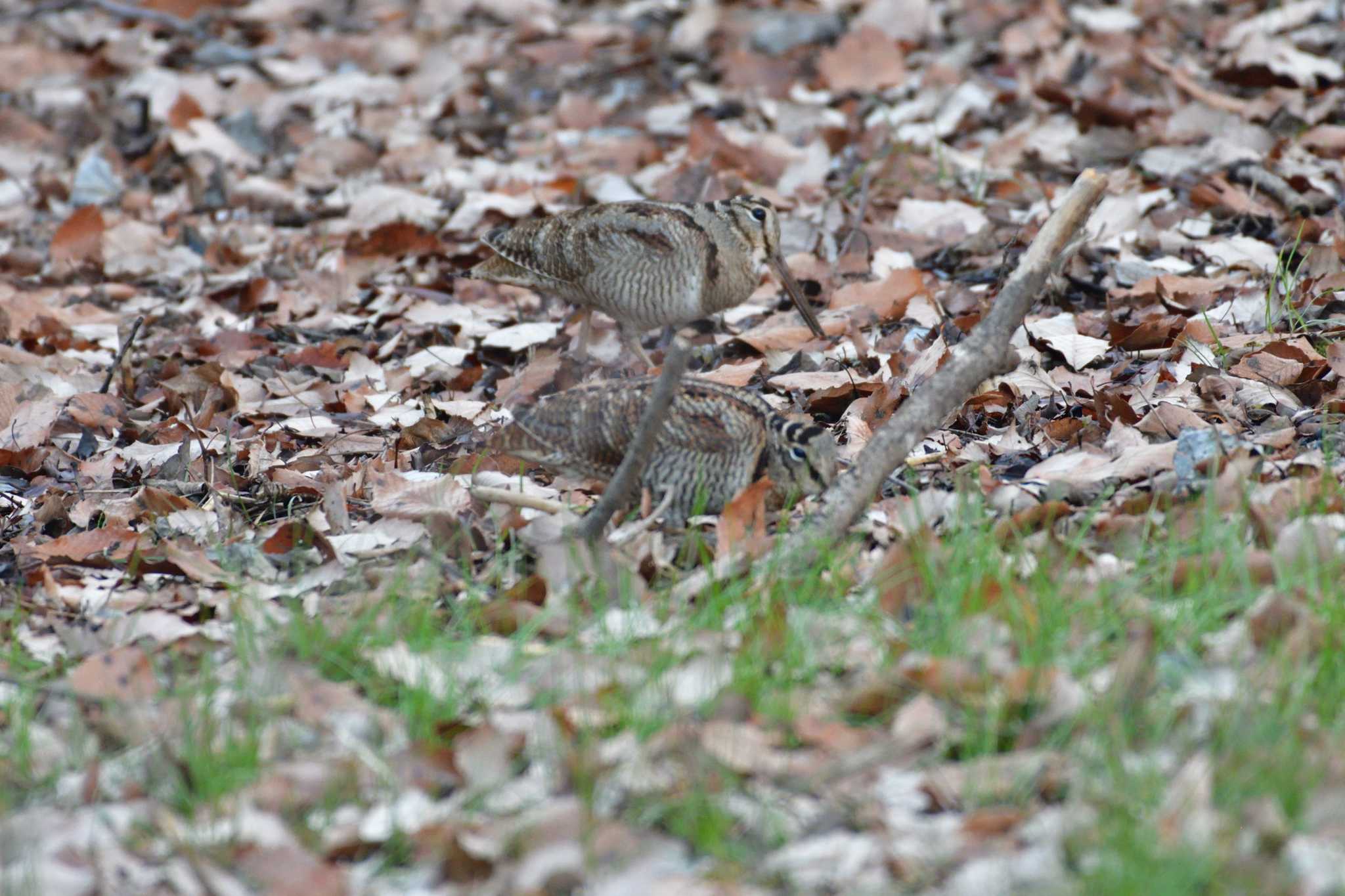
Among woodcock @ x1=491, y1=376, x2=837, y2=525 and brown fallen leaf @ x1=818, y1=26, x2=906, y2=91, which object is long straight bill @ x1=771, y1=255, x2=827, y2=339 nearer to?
woodcock @ x1=491, y1=376, x2=837, y2=525

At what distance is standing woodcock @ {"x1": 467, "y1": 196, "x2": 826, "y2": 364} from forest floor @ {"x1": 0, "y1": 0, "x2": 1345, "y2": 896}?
22cm

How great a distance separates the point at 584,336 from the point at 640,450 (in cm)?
272

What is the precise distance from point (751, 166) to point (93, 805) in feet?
17.9

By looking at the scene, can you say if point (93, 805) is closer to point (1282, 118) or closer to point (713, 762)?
point (713, 762)

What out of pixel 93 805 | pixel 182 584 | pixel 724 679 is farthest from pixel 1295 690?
pixel 182 584

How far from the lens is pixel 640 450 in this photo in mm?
3713

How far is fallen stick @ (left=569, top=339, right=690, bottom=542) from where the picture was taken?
3521mm

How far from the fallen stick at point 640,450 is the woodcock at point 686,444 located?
0.26m


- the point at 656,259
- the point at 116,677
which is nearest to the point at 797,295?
the point at 656,259

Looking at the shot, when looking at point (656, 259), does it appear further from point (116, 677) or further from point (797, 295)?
point (116, 677)

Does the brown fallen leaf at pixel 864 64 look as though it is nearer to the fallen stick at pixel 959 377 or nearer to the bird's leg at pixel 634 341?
the bird's leg at pixel 634 341

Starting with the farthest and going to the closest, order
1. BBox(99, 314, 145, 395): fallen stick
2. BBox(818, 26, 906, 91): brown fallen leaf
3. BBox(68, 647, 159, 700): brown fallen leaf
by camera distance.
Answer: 1. BBox(818, 26, 906, 91): brown fallen leaf
2. BBox(99, 314, 145, 395): fallen stick
3. BBox(68, 647, 159, 700): brown fallen leaf

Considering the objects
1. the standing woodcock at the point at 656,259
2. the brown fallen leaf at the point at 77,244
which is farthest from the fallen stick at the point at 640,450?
the brown fallen leaf at the point at 77,244

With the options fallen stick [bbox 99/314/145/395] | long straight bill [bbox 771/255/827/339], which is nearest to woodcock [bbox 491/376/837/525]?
long straight bill [bbox 771/255/827/339]
